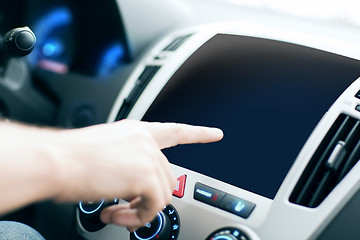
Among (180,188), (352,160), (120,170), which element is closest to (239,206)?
(180,188)

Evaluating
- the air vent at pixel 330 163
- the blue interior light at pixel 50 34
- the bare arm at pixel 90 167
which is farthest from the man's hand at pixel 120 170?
the blue interior light at pixel 50 34

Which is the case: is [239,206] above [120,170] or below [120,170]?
below

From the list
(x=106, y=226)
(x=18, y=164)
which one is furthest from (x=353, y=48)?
(x=18, y=164)

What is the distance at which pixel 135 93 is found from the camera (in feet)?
3.14

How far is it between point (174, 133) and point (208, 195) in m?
0.21

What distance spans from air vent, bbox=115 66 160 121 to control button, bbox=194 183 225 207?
27cm

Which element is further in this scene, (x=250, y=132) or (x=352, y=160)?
(x=250, y=132)

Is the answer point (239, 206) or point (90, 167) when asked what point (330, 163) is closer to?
point (239, 206)

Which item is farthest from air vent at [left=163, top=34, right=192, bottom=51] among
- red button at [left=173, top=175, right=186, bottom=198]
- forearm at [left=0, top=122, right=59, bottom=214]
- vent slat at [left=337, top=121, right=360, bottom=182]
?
forearm at [left=0, top=122, right=59, bottom=214]

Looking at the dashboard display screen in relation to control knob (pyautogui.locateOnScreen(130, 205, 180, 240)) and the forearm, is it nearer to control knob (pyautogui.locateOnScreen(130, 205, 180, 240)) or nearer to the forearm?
control knob (pyautogui.locateOnScreen(130, 205, 180, 240))

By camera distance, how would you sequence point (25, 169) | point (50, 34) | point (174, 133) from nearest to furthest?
point (25, 169), point (174, 133), point (50, 34)

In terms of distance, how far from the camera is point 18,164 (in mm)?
399

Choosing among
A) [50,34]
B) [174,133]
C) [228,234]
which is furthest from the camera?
[50,34]

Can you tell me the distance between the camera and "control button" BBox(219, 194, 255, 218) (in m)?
0.73
